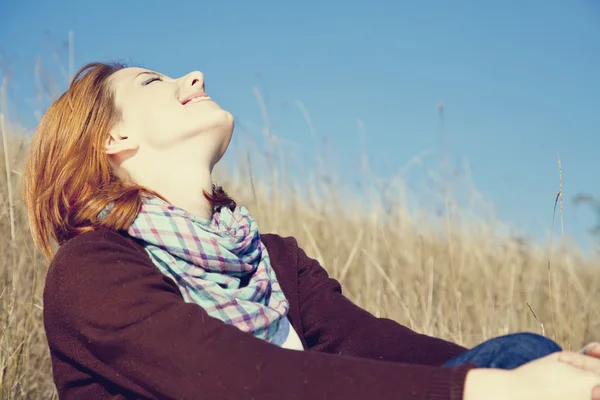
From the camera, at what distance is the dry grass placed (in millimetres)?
2594

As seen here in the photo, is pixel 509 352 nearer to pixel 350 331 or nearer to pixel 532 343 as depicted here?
pixel 532 343

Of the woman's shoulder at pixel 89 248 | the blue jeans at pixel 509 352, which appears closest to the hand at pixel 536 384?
the blue jeans at pixel 509 352

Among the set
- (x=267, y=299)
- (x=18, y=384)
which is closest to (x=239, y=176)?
(x=18, y=384)

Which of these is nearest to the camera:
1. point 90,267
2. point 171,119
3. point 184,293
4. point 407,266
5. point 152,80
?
point 90,267

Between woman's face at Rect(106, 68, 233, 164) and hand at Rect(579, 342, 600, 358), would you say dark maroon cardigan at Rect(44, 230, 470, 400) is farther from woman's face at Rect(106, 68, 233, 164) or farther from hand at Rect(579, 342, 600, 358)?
hand at Rect(579, 342, 600, 358)

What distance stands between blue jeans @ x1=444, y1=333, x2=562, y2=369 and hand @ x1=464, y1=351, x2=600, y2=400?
0.15 metres

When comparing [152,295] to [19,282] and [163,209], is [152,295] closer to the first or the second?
[163,209]

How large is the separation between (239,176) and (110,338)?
9.04 ft

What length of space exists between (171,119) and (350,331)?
72cm

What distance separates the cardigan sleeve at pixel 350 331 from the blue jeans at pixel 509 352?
398 millimetres

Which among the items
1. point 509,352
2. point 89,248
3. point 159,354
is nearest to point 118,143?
point 89,248

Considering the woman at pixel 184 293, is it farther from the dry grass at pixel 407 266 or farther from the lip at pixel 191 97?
the dry grass at pixel 407 266

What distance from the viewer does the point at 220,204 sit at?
5.82 feet

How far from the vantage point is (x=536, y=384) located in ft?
3.45
